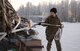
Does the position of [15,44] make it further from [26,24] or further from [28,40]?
[26,24]

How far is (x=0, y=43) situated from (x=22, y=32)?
70cm

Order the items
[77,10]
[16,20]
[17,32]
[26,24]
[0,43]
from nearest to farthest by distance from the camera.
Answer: [0,43] → [17,32] → [16,20] → [26,24] → [77,10]

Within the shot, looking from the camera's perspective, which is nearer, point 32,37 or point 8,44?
point 8,44

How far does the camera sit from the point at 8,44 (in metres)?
5.11

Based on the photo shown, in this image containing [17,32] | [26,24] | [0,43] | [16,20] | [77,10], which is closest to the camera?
[0,43]

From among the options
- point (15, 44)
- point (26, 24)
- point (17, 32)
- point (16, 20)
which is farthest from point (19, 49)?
point (26, 24)

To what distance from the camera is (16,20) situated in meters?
5.88

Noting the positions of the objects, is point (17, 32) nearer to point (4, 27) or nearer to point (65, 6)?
point (4, 27)

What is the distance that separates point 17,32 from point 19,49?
0.44 meters

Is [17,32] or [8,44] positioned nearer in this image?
[8,44]

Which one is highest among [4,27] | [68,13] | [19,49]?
[4,27]

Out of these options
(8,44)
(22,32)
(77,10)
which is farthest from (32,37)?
(77,10)

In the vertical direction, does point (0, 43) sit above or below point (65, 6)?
above

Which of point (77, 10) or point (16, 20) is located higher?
point (16, 20)
